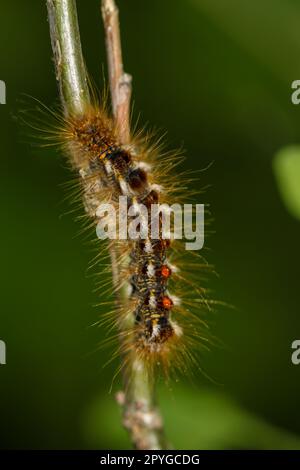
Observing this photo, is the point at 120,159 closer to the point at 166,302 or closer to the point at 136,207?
the point at 136,207

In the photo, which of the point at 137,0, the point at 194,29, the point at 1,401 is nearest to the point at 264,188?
the point at 194,29

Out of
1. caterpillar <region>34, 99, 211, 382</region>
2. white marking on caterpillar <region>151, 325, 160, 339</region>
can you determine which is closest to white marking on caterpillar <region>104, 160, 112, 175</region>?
caterpillar <region>34, 99, 211, 382</region>

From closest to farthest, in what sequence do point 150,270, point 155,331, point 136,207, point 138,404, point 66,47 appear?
point 66,47 → point 138,404 → point 136,207 → point 150,270 → point 155,331

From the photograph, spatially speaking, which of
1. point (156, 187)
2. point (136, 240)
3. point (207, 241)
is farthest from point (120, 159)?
point (207, 241)

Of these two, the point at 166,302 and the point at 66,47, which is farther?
the point at 166,302

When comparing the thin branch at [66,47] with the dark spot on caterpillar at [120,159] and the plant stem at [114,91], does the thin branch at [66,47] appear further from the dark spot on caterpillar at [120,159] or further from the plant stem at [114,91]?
the dark spot on caterpillar at [120,159]

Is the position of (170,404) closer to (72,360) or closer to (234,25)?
(72,360)
